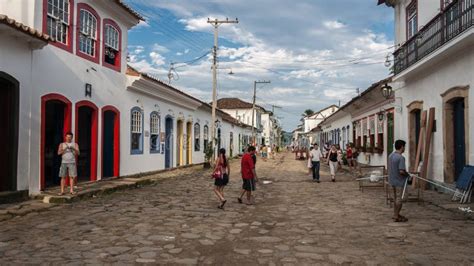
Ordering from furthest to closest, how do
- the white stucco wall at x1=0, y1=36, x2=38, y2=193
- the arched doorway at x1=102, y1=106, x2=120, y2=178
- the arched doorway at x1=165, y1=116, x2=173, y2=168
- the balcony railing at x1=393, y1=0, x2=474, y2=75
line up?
1. the arched doorway at x1=165, y1=116, x2=173, y2=168
2. the arched doorway at x1=102, y1=106, x2=120, y2=178
3. the balcony railing at x1=393, y1=0, x2=474, y2=75
4. the white stucco wall at x1=0, y1=36, x2=38, y2=193

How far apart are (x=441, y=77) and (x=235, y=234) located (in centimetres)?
826

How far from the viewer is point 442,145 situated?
12.3 meters

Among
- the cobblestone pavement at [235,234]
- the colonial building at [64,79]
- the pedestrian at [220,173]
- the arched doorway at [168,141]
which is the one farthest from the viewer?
the arched doorway at [168,141]

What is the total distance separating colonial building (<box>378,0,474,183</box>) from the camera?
10.5 metres

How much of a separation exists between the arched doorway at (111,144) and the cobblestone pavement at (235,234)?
4382 mm

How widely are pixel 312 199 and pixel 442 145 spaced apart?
3922mm


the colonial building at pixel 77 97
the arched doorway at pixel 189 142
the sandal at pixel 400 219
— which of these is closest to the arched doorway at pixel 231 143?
the arched doorway at pixel 189 142

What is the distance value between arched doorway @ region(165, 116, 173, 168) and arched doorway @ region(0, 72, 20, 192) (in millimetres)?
11426

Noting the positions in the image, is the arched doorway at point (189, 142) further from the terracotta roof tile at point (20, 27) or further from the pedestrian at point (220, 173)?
the terracotta roof tile at point (20, 27)

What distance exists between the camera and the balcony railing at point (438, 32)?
9.91 metres

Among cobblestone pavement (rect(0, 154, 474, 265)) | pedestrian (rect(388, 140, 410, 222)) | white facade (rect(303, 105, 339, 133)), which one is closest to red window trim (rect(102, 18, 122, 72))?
cobblestone pavement (rect(0, 154, 474, 265))

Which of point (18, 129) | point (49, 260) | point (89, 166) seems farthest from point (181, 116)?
point (49, 260)

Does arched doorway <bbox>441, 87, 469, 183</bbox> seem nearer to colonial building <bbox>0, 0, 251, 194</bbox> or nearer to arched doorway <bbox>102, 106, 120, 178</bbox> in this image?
colonial building <bbox>0, 0, 251, 194</bbox>

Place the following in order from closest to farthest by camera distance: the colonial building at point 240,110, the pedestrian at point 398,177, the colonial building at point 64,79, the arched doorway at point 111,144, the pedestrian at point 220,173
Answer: the pedestrian at point 398,177
the colonial building at point 64,79
the pedestrian at point 220,173
the arched doorway at point 111,144
the colonial building at point 240,110
